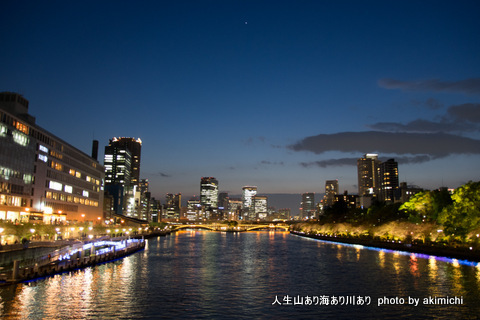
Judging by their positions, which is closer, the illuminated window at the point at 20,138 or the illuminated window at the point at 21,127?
the illuminated window at the point at 20,138

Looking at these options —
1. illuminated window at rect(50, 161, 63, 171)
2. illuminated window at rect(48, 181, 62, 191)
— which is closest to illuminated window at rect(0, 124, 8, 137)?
illuminated window at rect(48, 181, 62, 191)

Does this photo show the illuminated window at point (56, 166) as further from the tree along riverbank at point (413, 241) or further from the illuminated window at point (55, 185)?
the tree along riverbank at point (413, 241)

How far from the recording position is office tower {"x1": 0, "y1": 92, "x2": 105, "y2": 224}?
10144cm

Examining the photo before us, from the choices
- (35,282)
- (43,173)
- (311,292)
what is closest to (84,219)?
(43,173)

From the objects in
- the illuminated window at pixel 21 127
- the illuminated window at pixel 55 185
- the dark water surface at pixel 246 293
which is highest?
the illuminated window at pixel 21 127

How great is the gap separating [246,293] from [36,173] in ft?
317

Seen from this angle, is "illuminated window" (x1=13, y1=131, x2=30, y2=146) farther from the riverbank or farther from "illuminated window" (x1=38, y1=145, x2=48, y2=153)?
the riverbank

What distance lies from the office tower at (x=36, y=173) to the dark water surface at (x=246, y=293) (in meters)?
52.4

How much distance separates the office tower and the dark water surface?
172 feet

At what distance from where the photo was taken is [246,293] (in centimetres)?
4462

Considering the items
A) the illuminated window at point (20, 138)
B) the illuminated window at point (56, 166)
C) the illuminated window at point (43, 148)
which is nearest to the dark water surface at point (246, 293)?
the illuminated window at point (20, 138)

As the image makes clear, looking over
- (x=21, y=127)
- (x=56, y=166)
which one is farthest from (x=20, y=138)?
(x=56, y=166)

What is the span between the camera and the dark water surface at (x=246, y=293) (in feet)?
115

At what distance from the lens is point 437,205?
103 metres
